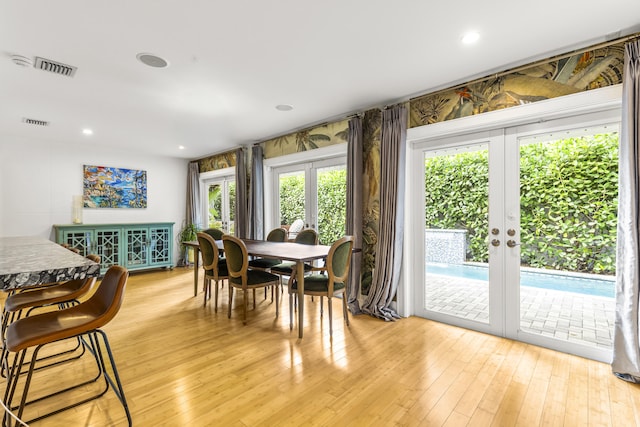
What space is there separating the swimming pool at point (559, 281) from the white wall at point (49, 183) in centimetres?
616

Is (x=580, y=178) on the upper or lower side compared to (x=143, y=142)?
lower

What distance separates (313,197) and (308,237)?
0.77m

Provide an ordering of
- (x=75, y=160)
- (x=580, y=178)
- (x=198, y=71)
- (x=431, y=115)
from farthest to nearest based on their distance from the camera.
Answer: (x=75, y=160), (x=431, y=115), (x=198, y=71), (x=580, y=178)

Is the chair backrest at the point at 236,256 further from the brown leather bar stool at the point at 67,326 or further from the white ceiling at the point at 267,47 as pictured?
the white ceiling at the point at 267,47

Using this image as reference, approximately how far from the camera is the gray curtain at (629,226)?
2105 mm

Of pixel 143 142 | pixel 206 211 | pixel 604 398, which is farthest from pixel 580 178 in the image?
pixel 206 211

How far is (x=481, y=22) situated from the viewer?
2057 millimetres

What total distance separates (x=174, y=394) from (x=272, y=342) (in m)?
0.96

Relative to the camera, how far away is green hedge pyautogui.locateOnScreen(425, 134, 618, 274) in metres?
2.44

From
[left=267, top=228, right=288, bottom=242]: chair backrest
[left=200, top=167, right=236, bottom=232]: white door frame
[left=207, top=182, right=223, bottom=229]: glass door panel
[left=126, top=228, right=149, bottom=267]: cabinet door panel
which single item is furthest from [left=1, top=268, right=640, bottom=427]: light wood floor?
[left=207, top=182, right=223, bottom=229]: glass door panel

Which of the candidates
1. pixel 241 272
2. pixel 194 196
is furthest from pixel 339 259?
pixel 194 196

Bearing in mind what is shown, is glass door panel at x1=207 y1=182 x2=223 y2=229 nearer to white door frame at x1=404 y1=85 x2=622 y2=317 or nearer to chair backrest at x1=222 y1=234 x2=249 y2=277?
chair backrest at x1=222 y1=234 x2=249 y2=277

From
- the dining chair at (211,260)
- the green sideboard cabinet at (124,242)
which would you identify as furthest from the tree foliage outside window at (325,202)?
the green sideboard cabinet at (124,242)

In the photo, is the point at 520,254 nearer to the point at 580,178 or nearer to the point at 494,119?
the point at 580,178
